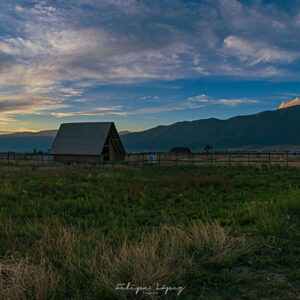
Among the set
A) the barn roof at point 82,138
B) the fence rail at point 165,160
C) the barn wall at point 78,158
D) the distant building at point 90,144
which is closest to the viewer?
the fence rail at point 165,160

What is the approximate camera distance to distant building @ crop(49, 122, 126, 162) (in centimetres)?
3562

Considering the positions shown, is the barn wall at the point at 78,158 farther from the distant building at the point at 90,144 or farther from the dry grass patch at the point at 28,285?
the dry grass patch at the point at 28,285

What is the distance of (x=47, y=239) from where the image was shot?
234 inches

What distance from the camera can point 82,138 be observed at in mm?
38344

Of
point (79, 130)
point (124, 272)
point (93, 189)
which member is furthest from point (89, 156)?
point (124, 272)

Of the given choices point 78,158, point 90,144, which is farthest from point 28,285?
point 78,158

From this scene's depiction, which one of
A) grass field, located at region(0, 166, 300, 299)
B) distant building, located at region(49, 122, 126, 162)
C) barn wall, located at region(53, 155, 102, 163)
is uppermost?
distant building, located at region(49, 122, 126, 162)

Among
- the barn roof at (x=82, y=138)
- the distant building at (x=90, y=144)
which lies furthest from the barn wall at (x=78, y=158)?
the barn roof at (x=82, y=138)

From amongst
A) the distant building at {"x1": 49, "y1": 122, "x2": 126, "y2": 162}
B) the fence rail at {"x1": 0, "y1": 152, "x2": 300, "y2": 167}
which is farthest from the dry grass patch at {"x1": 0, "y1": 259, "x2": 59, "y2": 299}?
the distant building at {"x1": 49, "y1": 122, "x2": 126, "y2": 162}

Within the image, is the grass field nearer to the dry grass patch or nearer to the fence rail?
the dry grass patch

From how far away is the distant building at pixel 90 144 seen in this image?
117ft

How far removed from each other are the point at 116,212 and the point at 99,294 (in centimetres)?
559

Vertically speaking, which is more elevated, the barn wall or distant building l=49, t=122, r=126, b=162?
distant building l=49, t=122, r=126, b=162

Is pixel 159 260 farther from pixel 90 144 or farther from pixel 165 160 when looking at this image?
pixel 90 144
